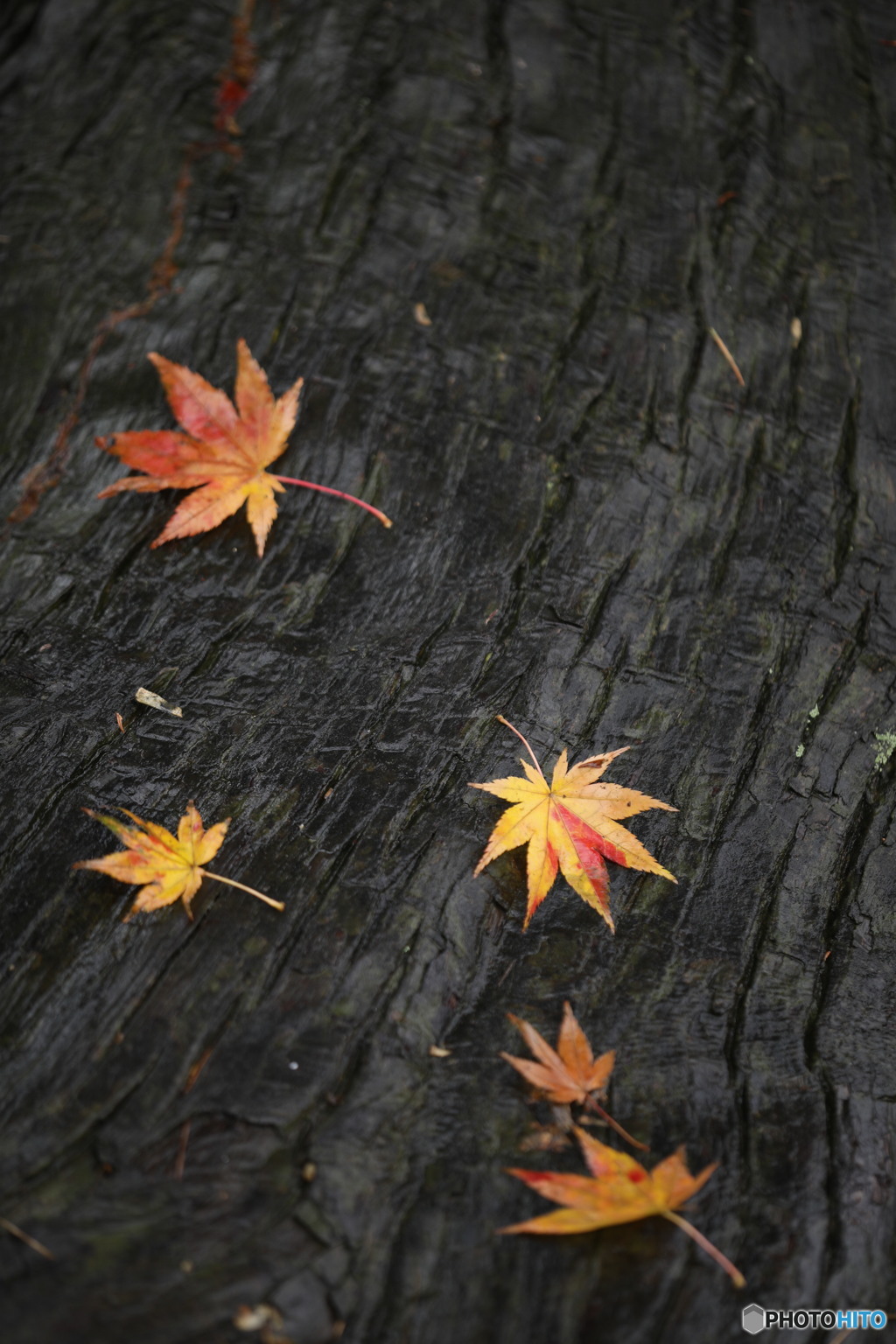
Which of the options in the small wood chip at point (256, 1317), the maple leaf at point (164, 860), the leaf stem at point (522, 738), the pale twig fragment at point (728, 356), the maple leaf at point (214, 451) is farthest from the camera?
the pale twig fragment at point (728, 356)

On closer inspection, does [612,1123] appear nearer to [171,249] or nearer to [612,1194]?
[612,1194]

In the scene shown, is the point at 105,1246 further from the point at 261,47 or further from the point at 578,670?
the point at 261,47

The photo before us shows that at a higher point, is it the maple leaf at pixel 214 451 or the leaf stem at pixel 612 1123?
the maple leaf at pixel 214 451

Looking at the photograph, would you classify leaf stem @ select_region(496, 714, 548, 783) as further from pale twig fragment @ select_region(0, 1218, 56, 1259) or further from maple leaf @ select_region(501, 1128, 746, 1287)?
pale twig fragment @ select_region(0, 1218, 56, 1259)

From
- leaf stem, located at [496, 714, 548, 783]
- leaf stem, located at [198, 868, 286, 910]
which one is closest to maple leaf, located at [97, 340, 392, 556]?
leaf stem, located at [496, 714, 548, 783]

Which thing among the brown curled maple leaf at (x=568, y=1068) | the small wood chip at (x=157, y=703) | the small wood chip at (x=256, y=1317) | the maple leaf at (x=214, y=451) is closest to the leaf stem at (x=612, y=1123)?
the brown curled maple leaf at (x=568, y=1068)

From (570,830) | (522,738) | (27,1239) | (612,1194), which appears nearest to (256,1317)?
(27,1239)

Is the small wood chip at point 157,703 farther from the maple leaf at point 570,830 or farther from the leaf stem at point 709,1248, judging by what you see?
the leaf stem at point 709,1248
